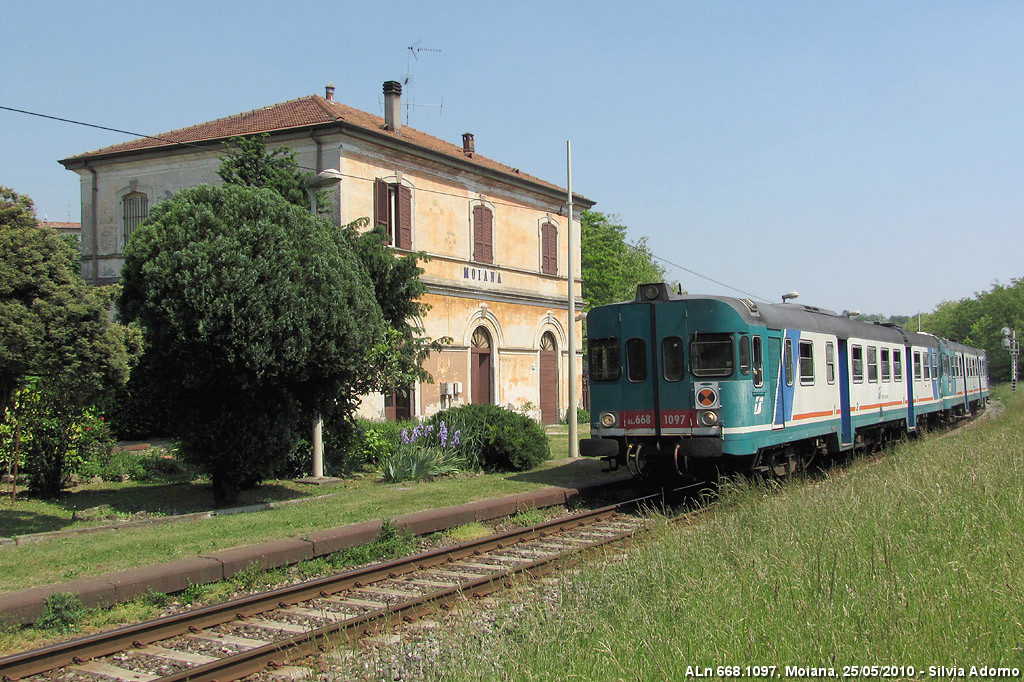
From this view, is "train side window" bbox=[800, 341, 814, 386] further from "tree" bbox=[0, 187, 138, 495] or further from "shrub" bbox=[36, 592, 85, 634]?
"shrub" bbox=[36, 592, 85, 634]

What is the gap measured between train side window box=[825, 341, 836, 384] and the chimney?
1685 centimetres

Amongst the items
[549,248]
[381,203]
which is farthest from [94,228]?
[549,248]

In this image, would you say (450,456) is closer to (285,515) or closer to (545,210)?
(285,515)

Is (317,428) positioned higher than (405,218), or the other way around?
(405,218)

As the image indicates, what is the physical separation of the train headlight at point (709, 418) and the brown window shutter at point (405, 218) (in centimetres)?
1469

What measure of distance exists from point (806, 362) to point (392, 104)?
17.8m

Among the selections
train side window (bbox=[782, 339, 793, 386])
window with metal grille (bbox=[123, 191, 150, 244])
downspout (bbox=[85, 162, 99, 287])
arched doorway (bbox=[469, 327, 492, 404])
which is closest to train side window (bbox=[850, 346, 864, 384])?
train side window (bbox=[782, 339, 793, 386])

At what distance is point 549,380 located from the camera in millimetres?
31453

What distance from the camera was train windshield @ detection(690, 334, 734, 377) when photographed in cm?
1220

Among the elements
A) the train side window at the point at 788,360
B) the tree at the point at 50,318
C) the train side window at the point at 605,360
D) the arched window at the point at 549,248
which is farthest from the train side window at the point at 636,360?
the arched window at the point at 549,248

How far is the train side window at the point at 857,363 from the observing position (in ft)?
53.6

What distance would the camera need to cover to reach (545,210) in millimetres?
31547

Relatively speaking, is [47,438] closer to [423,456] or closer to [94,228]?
[423,456]

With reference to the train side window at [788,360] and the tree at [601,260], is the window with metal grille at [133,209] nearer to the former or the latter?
the train side window at [788,360]
